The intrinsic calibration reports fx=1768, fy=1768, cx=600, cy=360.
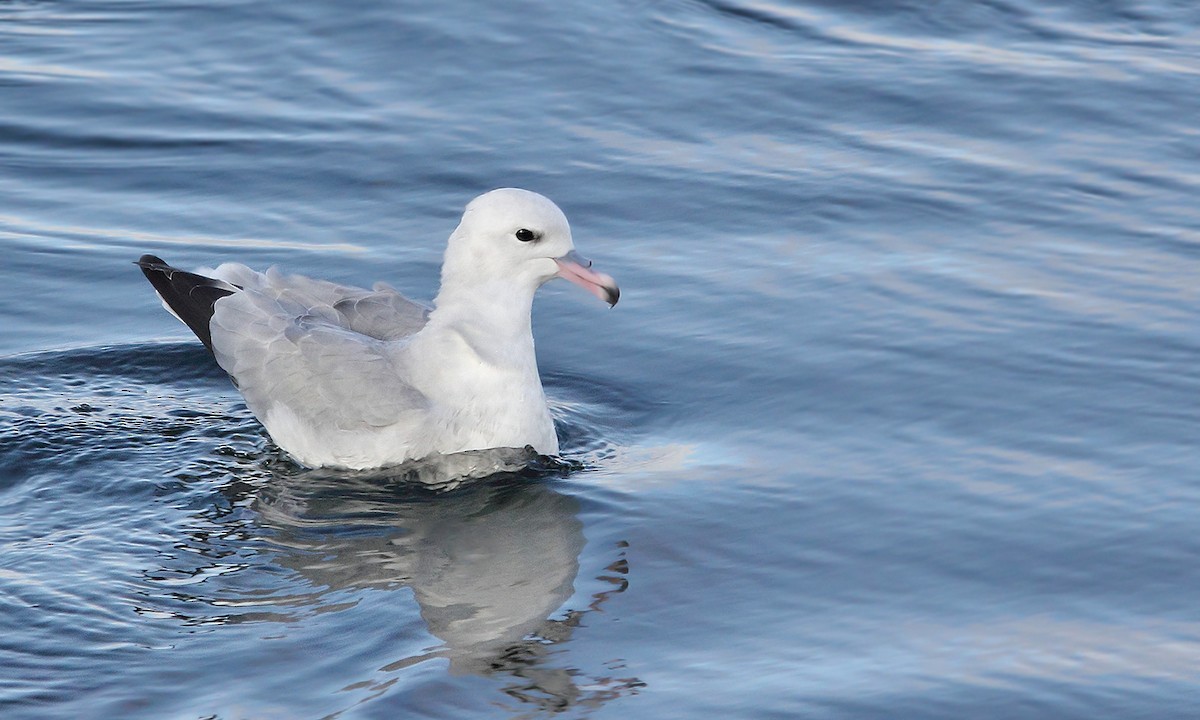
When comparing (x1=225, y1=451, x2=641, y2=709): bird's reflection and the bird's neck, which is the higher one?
the bird's neck

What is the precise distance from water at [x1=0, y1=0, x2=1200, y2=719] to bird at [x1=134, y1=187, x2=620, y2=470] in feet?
0.66

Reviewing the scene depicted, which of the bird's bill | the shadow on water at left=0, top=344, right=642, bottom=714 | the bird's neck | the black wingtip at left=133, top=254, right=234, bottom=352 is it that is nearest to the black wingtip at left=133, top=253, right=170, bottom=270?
the black wingtip at left=133, top=254, right=234, bottom=352

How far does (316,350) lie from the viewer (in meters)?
7.35

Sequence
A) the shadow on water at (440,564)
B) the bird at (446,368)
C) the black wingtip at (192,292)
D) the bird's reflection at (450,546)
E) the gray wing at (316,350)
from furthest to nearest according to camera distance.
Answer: the black wingtip at (192,292) → the gray wing at (316,350) → the bird at (446,368) → the bird's reflection at (450,546) → the shadow on water at (440,564)

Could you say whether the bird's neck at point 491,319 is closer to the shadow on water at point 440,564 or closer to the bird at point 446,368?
the bird at point 446,368

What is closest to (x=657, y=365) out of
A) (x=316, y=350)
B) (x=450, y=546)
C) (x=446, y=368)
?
(x=446, y=368)

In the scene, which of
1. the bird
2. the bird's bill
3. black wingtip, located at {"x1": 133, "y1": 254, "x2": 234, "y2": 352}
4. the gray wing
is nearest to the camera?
the bird's bill

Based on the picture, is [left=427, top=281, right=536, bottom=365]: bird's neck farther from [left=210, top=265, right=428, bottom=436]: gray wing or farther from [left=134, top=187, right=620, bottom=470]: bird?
[left=210, top=265, right=428, bottom=436]: gray wing

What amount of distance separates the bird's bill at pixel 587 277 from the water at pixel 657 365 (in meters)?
0.76

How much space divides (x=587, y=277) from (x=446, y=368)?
0.70m

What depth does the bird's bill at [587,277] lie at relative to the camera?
7027mm

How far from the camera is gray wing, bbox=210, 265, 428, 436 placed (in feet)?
23.8

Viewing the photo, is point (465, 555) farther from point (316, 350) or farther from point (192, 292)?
point (192, 292)

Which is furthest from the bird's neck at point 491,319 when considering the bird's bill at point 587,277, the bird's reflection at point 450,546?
the bird's reflection at point 450,546
